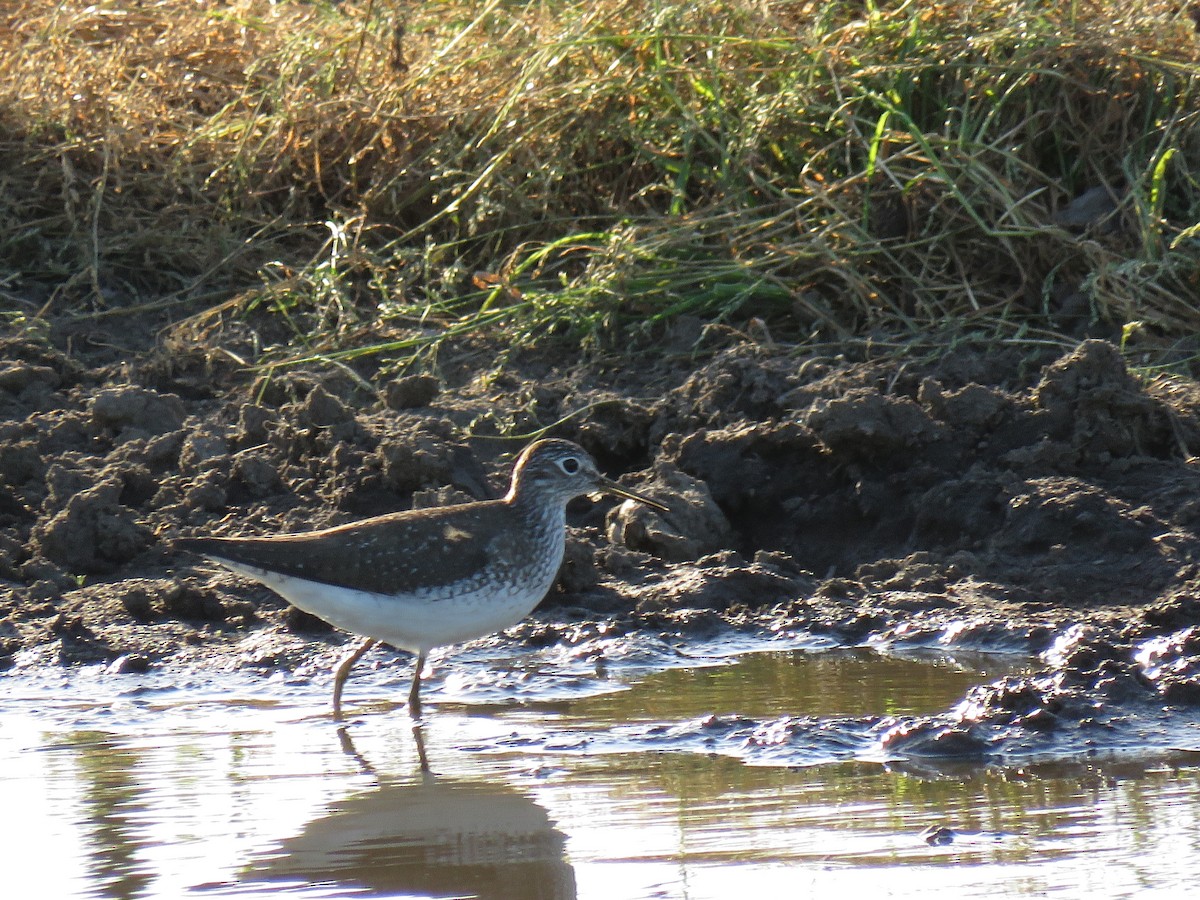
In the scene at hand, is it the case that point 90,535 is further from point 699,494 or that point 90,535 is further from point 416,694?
point 699,494

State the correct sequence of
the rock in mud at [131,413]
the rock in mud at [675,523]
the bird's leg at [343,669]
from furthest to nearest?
the rock in mud at [131,413] → the rock in mud at [675,523] → the bird's leg at [343,669]

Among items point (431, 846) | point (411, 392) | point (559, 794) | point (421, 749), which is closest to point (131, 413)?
point (411, 392)

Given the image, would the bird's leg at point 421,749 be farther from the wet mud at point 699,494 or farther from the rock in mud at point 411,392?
the rock in mud at point 411,392

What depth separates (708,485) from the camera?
7.55 meters

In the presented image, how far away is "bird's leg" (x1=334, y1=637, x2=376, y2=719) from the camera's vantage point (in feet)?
20.4

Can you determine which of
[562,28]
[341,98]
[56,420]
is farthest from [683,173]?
[56,420]

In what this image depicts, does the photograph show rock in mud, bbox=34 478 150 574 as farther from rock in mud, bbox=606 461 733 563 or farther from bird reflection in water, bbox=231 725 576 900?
bird reflection in water, bbox=231 725 576 900

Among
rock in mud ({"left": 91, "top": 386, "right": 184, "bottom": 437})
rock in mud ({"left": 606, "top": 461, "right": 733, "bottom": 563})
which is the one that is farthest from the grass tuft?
rock in mud ({"left": 606, "top": 461, "right": 733, "bottom": 563})

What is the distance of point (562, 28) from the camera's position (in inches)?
382

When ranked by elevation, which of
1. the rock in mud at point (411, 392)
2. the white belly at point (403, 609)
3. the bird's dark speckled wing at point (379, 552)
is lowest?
the white belly at point (403, 609)

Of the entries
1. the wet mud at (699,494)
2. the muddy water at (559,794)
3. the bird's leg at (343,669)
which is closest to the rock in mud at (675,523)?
the wet mud at (699,494)

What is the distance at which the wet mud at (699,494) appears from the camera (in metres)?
6.77

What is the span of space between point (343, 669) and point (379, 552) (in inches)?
19.3

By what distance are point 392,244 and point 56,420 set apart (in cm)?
205
